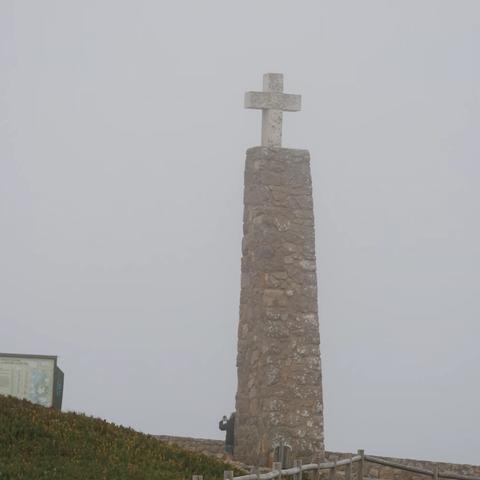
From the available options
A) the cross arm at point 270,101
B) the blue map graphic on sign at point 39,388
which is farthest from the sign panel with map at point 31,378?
the cross arm at point 270,101

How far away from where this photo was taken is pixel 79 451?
18.6m

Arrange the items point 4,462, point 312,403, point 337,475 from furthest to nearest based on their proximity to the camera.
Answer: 1. point 312,403
2. point 337,475
3. point 4,462

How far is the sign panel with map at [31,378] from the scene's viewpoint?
21.3 m

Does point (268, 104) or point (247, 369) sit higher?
point (268, 104)

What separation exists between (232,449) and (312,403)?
4.70ft

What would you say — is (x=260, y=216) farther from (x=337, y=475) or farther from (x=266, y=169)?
(x=337, y=475)

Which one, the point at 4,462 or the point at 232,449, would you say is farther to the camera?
the point at 232,449

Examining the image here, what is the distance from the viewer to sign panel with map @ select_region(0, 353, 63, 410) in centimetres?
2128

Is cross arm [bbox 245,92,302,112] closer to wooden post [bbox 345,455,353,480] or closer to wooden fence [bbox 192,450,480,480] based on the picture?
wooden fence [bbox 192,450,480,480]

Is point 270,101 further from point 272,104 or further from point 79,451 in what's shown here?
point 79,451

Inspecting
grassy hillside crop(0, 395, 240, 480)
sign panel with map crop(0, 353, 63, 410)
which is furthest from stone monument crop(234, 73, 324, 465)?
sign panel with map crop(0, 353, 63, 410)

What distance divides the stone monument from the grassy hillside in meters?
2.47

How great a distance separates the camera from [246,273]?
22750 millimetres

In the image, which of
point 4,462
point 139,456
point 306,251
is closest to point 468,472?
point 306,251
